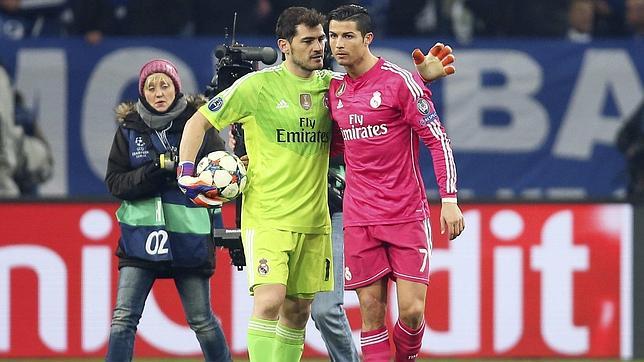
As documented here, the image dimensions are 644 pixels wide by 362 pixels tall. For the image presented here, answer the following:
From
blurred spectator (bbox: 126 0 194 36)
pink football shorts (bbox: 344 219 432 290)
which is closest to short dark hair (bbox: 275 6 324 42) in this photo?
pink football shorts (bbox: 344 219 432 290)

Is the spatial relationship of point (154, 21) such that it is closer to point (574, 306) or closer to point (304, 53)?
point (574, 306)

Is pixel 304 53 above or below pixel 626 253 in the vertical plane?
above

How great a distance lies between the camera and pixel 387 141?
8086mm

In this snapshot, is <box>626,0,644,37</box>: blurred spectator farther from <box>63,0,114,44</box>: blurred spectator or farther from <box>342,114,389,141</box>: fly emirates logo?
<box>342,114,389,141</box>: fly emirates logo

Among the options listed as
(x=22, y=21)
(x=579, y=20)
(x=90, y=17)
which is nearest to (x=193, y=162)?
(x=90, y=17)

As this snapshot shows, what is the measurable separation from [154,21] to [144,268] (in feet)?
14.6

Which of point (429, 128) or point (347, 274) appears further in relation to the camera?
point (347, 274)

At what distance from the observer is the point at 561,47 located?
41.3 feet

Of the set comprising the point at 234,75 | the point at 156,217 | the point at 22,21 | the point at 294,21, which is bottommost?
the point at 156,217

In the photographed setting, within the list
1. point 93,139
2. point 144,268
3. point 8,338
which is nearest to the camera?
point 144,268

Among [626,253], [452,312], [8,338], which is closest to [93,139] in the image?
[8,338]

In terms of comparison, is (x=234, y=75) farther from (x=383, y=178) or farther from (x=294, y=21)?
(x=383, y=178)

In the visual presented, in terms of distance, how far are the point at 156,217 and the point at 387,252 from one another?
1322 mm

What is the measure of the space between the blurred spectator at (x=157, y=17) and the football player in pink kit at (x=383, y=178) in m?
4.86
